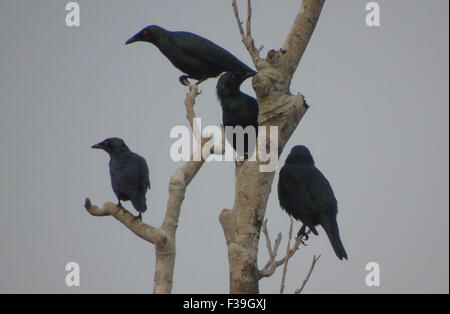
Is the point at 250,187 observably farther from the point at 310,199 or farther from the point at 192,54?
the point at 192,54

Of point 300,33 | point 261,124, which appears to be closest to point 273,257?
point 261,124

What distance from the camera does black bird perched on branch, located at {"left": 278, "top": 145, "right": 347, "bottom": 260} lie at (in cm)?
773

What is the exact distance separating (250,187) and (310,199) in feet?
9.11

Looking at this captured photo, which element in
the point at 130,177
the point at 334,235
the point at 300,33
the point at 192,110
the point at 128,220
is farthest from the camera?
the point at 130,177

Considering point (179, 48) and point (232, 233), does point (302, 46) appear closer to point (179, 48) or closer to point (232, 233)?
point (232, 233)

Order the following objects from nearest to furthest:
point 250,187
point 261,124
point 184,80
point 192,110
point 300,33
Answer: point 250,187 < point 261,124 < point 300,33 < point 192,110 < point 184,80

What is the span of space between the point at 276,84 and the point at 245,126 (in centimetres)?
324

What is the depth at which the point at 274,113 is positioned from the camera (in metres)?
5.43

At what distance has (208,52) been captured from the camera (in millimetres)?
8898

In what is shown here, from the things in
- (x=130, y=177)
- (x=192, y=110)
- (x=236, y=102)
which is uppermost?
(x=236, y=102)

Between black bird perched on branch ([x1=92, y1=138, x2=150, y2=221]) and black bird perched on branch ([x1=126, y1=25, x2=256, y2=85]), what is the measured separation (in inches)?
47.4

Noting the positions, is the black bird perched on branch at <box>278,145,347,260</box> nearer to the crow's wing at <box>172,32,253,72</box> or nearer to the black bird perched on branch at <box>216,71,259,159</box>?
the black bird perched on branch at <box>216,71,259,159</box>

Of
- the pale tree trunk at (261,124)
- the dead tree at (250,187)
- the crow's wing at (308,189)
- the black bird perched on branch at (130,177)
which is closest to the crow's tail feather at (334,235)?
the crow's wing at (308,189)

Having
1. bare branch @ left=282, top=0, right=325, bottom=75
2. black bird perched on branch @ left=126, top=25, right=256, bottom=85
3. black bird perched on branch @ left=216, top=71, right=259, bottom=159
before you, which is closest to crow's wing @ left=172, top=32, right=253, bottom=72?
black bird perched on branch @ left=126, top=25, right=256, bottom=85
